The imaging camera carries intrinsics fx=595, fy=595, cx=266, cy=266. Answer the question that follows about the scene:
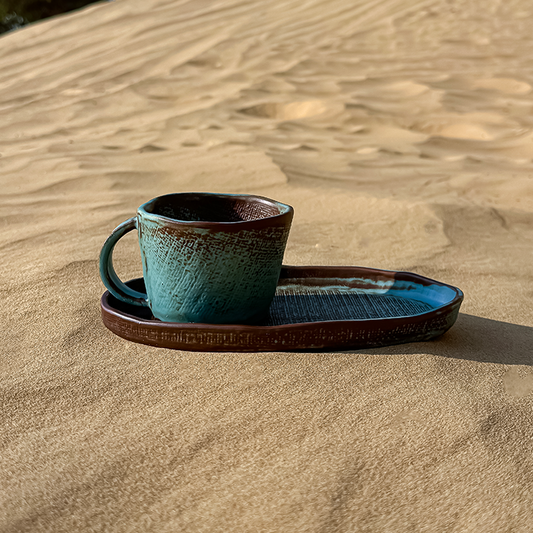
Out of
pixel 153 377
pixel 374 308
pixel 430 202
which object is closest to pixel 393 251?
pixel 430 202

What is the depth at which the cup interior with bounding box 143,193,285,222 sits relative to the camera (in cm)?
136

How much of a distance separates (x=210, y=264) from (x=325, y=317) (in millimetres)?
304

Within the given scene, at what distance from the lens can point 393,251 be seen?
208 cm

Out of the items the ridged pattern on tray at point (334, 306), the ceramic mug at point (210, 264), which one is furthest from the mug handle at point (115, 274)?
the ridged pattern on tray at point (334, 306)

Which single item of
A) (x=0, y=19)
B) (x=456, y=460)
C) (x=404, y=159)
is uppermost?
(x=0, y=19)

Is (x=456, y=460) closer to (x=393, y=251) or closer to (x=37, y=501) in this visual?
(x=37, y=501)

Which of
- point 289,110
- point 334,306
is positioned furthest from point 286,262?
point 289,110

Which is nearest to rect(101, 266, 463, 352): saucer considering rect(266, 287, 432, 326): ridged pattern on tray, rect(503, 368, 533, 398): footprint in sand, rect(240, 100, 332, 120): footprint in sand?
rect(266, 287, 432, 326): ridged pattern on tray

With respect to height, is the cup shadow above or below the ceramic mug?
below

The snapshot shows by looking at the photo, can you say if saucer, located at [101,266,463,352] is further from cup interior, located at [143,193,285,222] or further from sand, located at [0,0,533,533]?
cup interior, located at [143,193,285,222]

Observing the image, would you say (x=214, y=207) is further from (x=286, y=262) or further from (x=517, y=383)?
(x=517, y=383)

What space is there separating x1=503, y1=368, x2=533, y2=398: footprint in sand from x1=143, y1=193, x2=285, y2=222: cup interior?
605 millimetres

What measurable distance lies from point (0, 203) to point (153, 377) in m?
1.63

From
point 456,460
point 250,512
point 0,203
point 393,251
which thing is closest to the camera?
point 250,512
